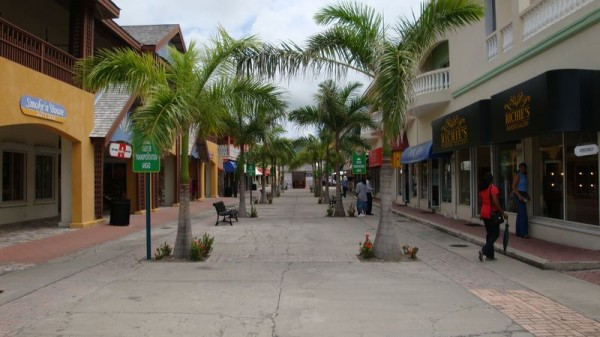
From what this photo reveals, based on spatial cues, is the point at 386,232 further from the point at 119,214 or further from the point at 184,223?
the point at 119,214

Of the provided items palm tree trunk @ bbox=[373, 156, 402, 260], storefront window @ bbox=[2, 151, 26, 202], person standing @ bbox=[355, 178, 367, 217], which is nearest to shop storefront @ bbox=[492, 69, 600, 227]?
palm tree trunk @ bbox=[373, 156, 402, 260]

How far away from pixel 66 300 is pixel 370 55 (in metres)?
7.49

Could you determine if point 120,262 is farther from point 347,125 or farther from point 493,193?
point 347,125

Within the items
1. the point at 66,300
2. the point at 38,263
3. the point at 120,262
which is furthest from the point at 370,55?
the point at 38,263

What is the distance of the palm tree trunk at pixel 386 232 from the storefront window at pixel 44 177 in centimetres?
1489

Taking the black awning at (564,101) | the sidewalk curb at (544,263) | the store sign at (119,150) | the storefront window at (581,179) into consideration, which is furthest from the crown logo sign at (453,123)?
the store sign at (119,150)

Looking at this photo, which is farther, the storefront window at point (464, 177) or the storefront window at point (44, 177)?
the storefront window at point (44, 177)

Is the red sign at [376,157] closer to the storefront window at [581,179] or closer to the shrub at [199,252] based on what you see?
the storefront window at [581,179]

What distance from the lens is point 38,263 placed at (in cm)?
1020

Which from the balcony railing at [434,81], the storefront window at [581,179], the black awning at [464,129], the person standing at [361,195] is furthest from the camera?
the person standing at [361,195]

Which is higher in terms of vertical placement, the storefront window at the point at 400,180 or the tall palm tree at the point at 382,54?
the tall palm tree at the point at 382,54

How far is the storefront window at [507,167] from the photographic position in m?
13.6

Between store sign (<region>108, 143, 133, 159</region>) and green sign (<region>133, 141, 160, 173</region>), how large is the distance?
8402mm

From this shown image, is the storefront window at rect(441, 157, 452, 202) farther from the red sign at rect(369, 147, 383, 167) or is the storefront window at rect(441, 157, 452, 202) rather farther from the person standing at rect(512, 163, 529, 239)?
the red sign at rect(369, 147, 383, 167)
